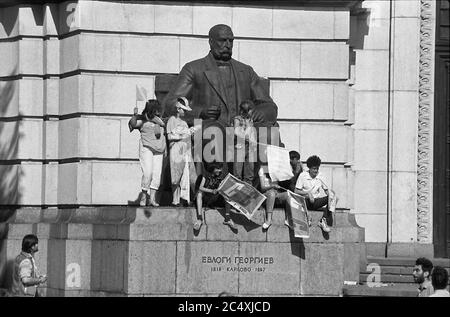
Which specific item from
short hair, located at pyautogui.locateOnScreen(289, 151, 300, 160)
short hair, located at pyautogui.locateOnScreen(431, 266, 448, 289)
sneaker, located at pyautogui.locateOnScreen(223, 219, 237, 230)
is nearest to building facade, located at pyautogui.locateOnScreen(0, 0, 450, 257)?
short hair, located at pyautogui.locateOnScreen(289, 151, 300, 160)

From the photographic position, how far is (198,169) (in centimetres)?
2938

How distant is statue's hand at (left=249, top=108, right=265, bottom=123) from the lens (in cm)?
2989

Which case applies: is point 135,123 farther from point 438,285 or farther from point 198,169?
point 438,285

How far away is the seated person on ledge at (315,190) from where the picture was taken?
3036 centimetres

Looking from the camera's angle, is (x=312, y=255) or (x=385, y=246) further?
(x=385, y=246)

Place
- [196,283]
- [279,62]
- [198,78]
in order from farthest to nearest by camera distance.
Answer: [279,62] → [198,78] → [196,283]

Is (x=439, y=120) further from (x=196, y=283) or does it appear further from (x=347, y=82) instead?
(x=196, y=283)

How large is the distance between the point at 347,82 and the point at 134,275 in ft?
26.9

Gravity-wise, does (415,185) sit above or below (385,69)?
below


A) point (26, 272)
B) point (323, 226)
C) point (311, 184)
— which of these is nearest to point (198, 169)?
point (323, 226)

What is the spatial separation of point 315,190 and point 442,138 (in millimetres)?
6098

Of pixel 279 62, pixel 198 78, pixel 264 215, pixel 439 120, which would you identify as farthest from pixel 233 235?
pixel 439 120

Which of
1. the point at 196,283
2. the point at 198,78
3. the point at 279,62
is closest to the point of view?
the point at 196,283

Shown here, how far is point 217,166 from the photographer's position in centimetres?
2895
